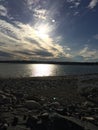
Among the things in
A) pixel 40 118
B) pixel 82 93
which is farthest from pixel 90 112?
pixel 82 93

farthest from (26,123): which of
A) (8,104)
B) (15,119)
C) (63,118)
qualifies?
(8,104)

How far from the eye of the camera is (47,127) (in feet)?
28.8

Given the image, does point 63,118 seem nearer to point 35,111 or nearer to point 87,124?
point 87,124

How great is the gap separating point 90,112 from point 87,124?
2842 millimetres

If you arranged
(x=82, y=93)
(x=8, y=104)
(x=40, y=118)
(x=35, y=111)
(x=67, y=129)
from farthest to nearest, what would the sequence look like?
(x=82, y=93)
(x=8, y=104)
(x=35, y=111)
(x=40, y=118)
(x=67, y=129)

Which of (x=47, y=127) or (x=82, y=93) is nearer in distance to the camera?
(x=47, y=127)

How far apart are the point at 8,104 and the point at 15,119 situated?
3.72m

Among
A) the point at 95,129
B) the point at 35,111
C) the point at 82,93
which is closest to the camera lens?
the point at 95,129

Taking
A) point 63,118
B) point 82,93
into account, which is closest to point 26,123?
point 63,118

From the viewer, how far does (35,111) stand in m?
12.0

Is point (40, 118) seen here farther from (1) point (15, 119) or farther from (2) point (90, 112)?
(2) point (90, 112)

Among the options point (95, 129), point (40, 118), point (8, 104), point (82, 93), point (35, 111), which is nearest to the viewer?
point (95, 129)

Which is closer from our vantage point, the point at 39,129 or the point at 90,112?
the point at 39,129

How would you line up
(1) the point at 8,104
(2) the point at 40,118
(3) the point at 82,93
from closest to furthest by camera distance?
1. (2) the point at 40,118
2. (1) the point at 8,104
3. (3) the point at 82,93
